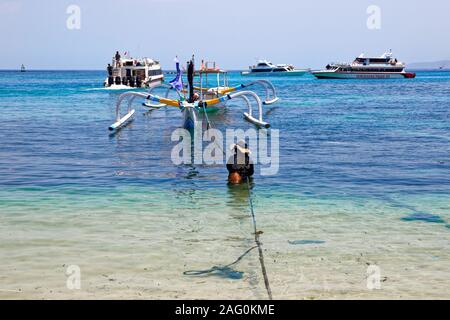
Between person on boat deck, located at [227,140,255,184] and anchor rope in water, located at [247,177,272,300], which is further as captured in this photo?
person on boat deck, located at [227,140,255,184]

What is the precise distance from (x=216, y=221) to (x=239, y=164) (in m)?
→ 3.73

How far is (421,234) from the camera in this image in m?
10.3

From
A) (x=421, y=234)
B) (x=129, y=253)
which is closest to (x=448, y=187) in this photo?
(x=421, y=234)

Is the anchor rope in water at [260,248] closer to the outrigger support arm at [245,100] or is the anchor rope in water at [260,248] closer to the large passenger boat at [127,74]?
the outrigger support arm at [245,100]

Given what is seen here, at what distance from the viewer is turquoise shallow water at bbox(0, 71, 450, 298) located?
25.9 ft

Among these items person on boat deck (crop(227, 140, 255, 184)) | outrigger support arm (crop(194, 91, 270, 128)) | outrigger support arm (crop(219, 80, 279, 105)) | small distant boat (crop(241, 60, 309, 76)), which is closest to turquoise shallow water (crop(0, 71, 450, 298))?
person on boat deck (crop(227, 140, 255, 184))

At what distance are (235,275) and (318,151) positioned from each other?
45.2 ft

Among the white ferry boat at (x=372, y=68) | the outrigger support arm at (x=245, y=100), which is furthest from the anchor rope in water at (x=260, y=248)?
the white ferry boat at (x=372, y=68)

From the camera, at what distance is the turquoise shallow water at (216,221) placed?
789 cm

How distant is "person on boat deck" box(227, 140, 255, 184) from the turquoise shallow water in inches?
18.8

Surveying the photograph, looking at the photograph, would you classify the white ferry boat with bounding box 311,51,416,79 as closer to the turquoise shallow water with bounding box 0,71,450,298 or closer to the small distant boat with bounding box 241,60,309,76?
the small distant boat with bounding box 241,60,309,76

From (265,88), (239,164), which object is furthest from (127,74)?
(239,164)

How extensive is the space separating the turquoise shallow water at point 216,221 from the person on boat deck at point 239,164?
48 cm

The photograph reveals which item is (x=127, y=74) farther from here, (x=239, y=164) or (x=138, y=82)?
(x=239, y=164)
